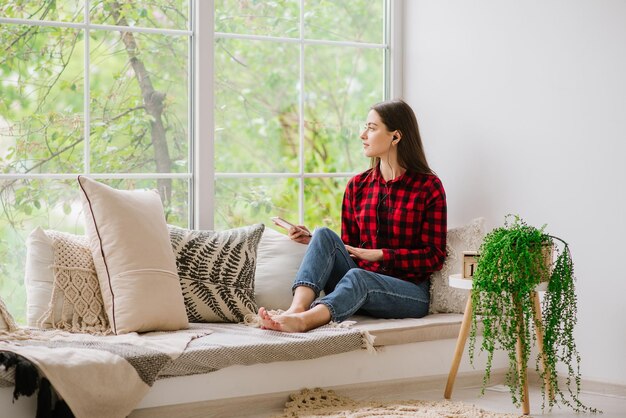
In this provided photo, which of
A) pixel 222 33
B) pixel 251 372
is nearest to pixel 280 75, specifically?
pixel 222 33

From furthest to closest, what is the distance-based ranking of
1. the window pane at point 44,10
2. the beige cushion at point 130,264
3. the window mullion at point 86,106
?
the window mullion at point 86,106 → the window pane at point 44,10 → the beige cushion at point 130,264

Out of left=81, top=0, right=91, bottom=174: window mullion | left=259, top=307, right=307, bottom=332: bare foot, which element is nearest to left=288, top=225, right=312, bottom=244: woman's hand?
left=259, top=307, right=307, bottom=332: bare foot

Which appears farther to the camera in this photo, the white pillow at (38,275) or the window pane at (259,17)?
the window pane at (259,17)

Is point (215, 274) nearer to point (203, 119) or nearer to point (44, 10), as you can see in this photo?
point (203, 119)

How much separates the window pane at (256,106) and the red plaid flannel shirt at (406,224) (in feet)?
1.75

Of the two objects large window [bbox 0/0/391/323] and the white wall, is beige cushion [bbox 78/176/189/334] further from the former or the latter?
the white wall

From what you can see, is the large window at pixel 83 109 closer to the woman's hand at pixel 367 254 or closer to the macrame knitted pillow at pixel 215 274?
the macrame knitted pillow at pixel 215 274

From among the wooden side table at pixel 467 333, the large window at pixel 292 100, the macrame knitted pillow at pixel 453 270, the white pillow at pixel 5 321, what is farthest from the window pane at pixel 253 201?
the white pillow at pixel 5 321

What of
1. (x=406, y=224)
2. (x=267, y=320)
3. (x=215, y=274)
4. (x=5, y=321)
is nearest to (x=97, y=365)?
(x=5, y=321)

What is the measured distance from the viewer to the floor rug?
346 centimetres

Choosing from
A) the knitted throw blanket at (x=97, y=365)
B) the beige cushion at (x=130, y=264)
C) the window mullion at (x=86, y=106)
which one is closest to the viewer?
the knitted throw blanket at (x=97, y=365)

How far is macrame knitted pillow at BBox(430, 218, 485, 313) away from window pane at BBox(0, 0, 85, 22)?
1983 millimetres

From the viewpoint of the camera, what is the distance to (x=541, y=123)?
425 centimetres

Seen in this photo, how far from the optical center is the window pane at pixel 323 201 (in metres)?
4.74
